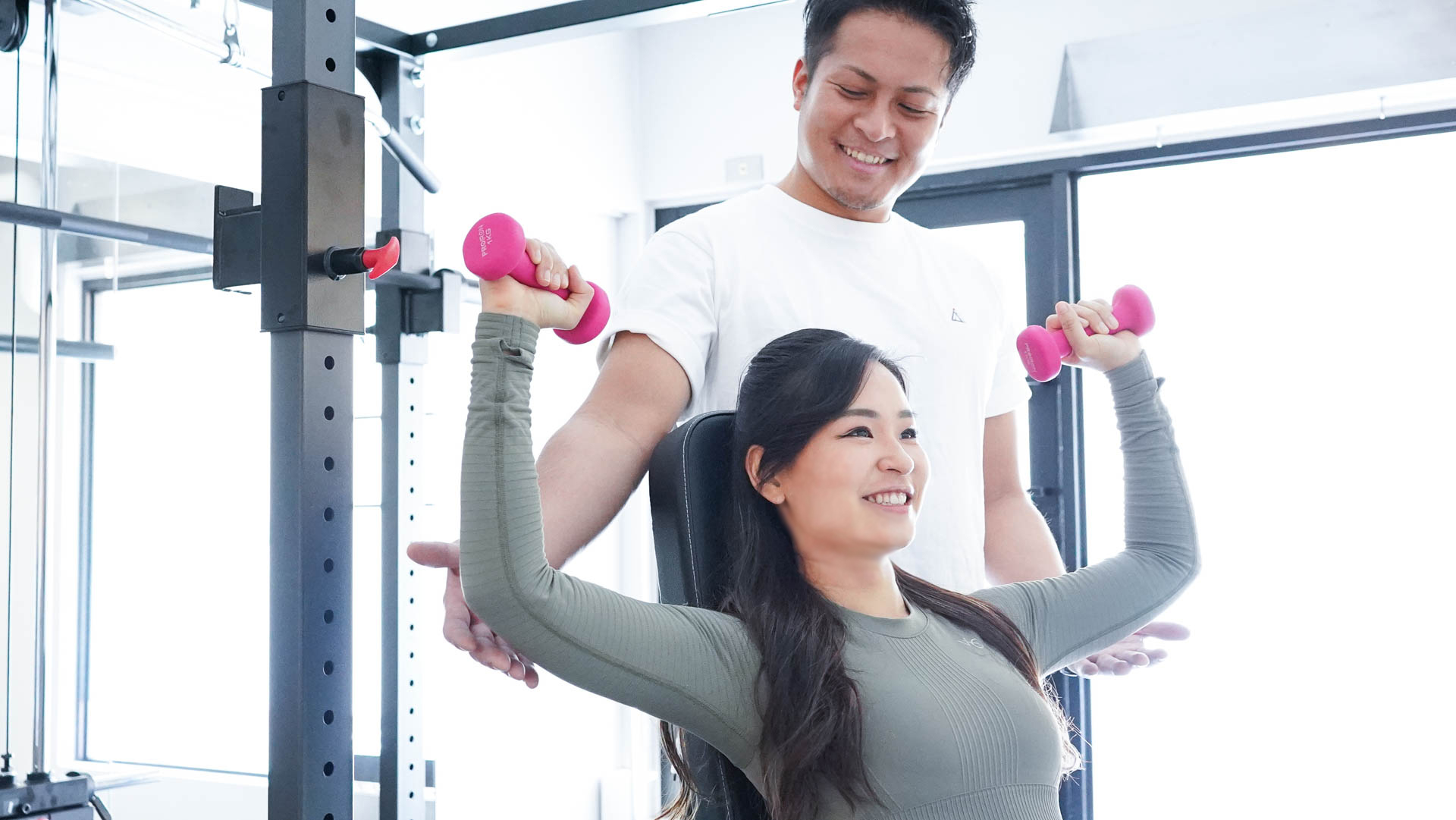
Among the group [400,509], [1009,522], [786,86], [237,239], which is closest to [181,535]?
[400,509]

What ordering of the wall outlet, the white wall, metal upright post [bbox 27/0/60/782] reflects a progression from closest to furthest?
metal upright post [bbox 27/0/60/782] → the white wall → the wall outlet

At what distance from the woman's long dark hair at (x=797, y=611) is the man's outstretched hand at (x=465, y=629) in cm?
25

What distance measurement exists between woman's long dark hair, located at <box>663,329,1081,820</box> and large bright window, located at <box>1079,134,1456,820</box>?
220cm

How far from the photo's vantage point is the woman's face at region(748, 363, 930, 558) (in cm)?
136

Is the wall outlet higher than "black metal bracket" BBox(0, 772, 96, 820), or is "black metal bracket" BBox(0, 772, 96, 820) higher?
the wall outlet

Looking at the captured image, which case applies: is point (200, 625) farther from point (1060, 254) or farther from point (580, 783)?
point (1060, 254)

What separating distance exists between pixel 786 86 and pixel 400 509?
2.38 metres

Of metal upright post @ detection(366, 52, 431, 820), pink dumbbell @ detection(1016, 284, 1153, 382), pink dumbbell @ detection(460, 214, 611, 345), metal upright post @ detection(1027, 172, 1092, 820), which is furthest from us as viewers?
metal upright post @ detection(1027, 172, 1092, 820)

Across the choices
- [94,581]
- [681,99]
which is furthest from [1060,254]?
[94,581]

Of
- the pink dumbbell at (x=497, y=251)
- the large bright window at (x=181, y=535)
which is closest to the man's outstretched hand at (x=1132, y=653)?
the pink dumbbell at (x=497, y=251)

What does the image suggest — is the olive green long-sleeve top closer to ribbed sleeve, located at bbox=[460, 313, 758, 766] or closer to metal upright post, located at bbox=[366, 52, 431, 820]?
ribbed sleeve, located at bbox=[460, 313, 758, 766]

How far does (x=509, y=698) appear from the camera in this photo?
356cm

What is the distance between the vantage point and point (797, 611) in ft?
4.27

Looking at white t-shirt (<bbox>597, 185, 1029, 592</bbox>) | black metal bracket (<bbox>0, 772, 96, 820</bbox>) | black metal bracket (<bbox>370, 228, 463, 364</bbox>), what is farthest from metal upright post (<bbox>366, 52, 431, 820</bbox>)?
white t-shirt (<bbox>597, 185, 1029, 592</bbox>)
